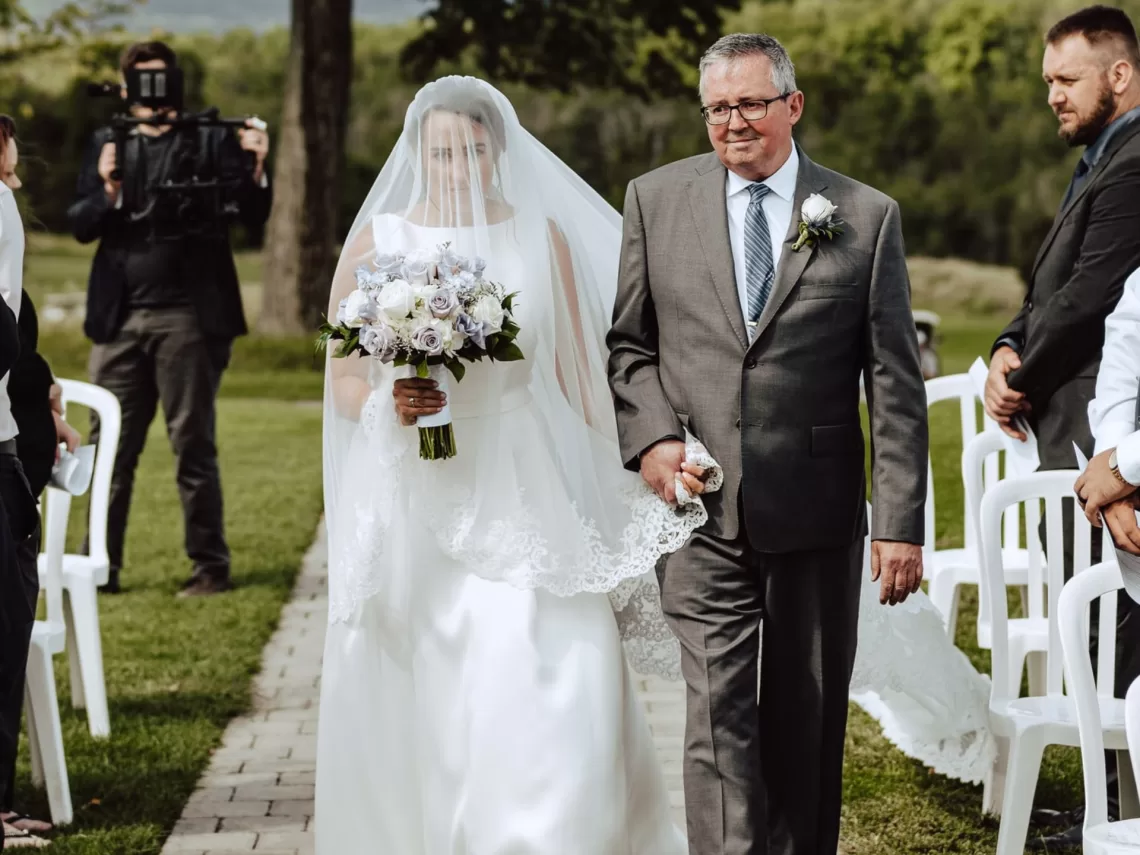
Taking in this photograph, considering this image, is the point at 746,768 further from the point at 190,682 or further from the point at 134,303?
the point at 134,303

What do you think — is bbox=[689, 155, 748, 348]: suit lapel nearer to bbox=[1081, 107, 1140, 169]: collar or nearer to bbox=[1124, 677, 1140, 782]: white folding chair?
bbox=[1124, 677, 1140, 782]: white folding chair

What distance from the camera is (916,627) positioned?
5.38 m

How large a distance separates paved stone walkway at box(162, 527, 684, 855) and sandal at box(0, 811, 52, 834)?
404mm

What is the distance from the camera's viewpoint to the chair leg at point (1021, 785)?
4.70m

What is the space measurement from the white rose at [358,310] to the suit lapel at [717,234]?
0.88 m

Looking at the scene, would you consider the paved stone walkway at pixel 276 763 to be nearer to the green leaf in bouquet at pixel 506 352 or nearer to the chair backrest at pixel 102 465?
the chair backrest at pixel 102 465

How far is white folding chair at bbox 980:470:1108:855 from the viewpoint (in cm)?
471

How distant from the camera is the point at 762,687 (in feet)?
14.5

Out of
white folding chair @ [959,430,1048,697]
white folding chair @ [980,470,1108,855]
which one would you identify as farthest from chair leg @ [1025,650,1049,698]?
white folding chair @ [980,470,1108,855]

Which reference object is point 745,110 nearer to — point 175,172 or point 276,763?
point 276,763

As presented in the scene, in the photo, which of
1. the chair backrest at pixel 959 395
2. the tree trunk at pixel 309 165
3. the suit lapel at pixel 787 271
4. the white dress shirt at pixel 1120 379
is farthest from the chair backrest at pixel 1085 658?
the tree trunk at pixel 309 165

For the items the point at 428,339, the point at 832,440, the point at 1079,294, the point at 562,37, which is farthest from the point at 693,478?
the point at 562,37

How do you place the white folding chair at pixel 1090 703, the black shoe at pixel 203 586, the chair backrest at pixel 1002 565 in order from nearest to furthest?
the white folding chair at pixel 1090 703
the chair backrest at pixel 1002 565
the black shoe at pixel 203 586

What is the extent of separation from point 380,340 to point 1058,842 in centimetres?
258
